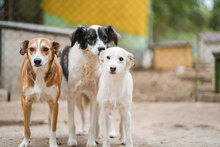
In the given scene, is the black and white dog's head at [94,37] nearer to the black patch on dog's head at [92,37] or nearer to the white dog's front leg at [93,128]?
the black patch on dog's head at [92,37]

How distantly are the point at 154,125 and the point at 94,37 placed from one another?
2542 mm

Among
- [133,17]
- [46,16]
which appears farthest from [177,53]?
[46,16]

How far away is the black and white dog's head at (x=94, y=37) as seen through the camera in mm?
3636

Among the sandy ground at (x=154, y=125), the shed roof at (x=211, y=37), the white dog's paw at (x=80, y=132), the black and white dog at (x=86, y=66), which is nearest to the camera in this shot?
the black and white dog at (x=86, y=66)

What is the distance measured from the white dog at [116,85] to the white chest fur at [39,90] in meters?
0.68

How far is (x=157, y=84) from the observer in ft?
32.0

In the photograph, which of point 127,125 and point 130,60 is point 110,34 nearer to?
point 130,60

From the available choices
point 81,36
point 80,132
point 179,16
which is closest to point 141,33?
point 179,16

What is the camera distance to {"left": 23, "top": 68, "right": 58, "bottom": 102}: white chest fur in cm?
342

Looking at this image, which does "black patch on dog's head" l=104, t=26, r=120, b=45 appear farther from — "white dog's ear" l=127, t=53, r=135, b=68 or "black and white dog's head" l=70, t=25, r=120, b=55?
"white dog's ear" l=127, t=53, r=135, b=68

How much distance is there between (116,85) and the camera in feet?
11.4

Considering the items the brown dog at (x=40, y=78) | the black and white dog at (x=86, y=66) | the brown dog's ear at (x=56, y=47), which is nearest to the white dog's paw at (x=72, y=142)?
the black and white dog at (x=86, y=66)

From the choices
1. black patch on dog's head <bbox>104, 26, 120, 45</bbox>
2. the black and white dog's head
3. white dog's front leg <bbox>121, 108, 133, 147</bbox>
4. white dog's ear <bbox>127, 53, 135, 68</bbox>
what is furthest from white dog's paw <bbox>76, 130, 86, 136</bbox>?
white dog's ear <bbox>127, 53, 135, 68</bbox>

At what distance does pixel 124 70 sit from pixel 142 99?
167 inches
